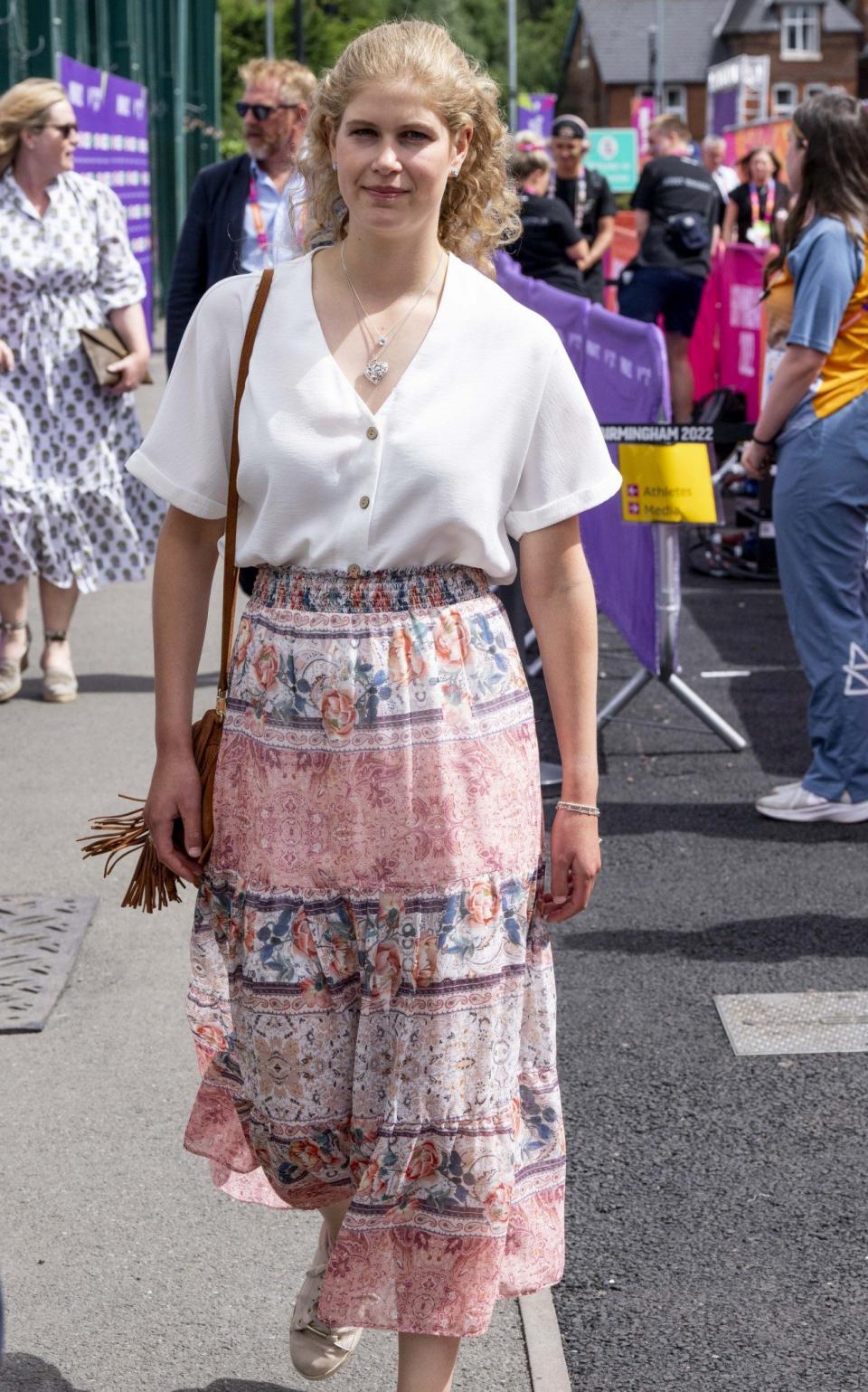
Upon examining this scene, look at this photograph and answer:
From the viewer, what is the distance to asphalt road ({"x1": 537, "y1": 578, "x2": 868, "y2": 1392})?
10.3 ft

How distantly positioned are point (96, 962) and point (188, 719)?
2.21 m

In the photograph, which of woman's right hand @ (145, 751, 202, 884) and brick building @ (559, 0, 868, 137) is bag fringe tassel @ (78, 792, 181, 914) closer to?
woman's right hand @ (145, 751, 202, 884)

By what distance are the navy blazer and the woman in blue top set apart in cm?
210

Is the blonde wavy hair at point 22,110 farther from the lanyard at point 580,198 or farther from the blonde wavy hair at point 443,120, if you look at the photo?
the lanyard at point 580,198

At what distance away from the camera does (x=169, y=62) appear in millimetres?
29469

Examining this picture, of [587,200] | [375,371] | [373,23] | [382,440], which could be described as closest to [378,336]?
[375,371]

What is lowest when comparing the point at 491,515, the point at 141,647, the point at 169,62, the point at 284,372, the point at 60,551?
the point at 141,647

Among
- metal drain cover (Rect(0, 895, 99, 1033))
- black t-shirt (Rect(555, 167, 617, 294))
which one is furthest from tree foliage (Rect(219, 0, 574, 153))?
metal drain cover (Rect(0, 895, 99, 1033))

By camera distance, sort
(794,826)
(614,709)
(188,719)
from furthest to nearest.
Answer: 1. (614,709)
2. (794,826)
3. (188,719)

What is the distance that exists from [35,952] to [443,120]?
2830mm

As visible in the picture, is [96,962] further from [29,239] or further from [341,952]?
[29,239]

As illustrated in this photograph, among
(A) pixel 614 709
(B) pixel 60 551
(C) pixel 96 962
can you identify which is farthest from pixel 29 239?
(C) pixel 96 962

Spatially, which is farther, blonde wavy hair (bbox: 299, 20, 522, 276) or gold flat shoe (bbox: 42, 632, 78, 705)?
gold flat shoe (bbox: 42, 632, 78, 705)

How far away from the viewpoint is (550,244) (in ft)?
40.3
